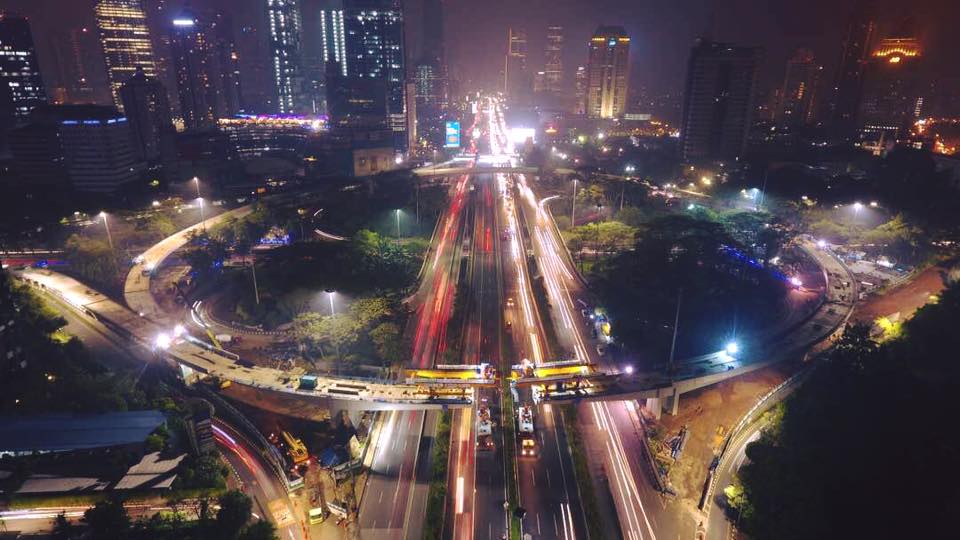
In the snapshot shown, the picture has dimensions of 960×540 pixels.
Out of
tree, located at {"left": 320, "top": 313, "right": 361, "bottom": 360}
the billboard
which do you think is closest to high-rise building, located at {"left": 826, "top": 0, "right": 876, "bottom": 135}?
the billboard

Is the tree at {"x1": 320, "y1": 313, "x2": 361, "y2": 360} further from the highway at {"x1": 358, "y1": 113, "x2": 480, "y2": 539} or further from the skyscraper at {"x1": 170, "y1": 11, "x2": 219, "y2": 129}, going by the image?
the skyscraper at {"x1": 170, "y1": 11, "x2": 219, "y2": 129}

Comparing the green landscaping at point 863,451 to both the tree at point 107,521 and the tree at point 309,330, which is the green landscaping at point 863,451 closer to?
the tree at point 309,330

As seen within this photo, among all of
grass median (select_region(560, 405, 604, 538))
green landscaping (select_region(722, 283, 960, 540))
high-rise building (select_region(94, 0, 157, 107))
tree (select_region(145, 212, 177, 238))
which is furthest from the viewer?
high-rise building (select_region(94, 0, 157, 107))

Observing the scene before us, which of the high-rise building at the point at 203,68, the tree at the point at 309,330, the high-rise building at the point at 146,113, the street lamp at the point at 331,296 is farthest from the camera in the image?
the high-rise building at the point at 203,68

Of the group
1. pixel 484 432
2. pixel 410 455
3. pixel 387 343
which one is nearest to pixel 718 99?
pixel 387 343

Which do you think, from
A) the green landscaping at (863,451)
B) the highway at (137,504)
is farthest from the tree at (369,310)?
the green landscaping at (863,451)

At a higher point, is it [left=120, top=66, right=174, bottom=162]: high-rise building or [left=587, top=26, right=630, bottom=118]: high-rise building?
[left=587, top=26, right=630, bottom=118]: high-rise building
